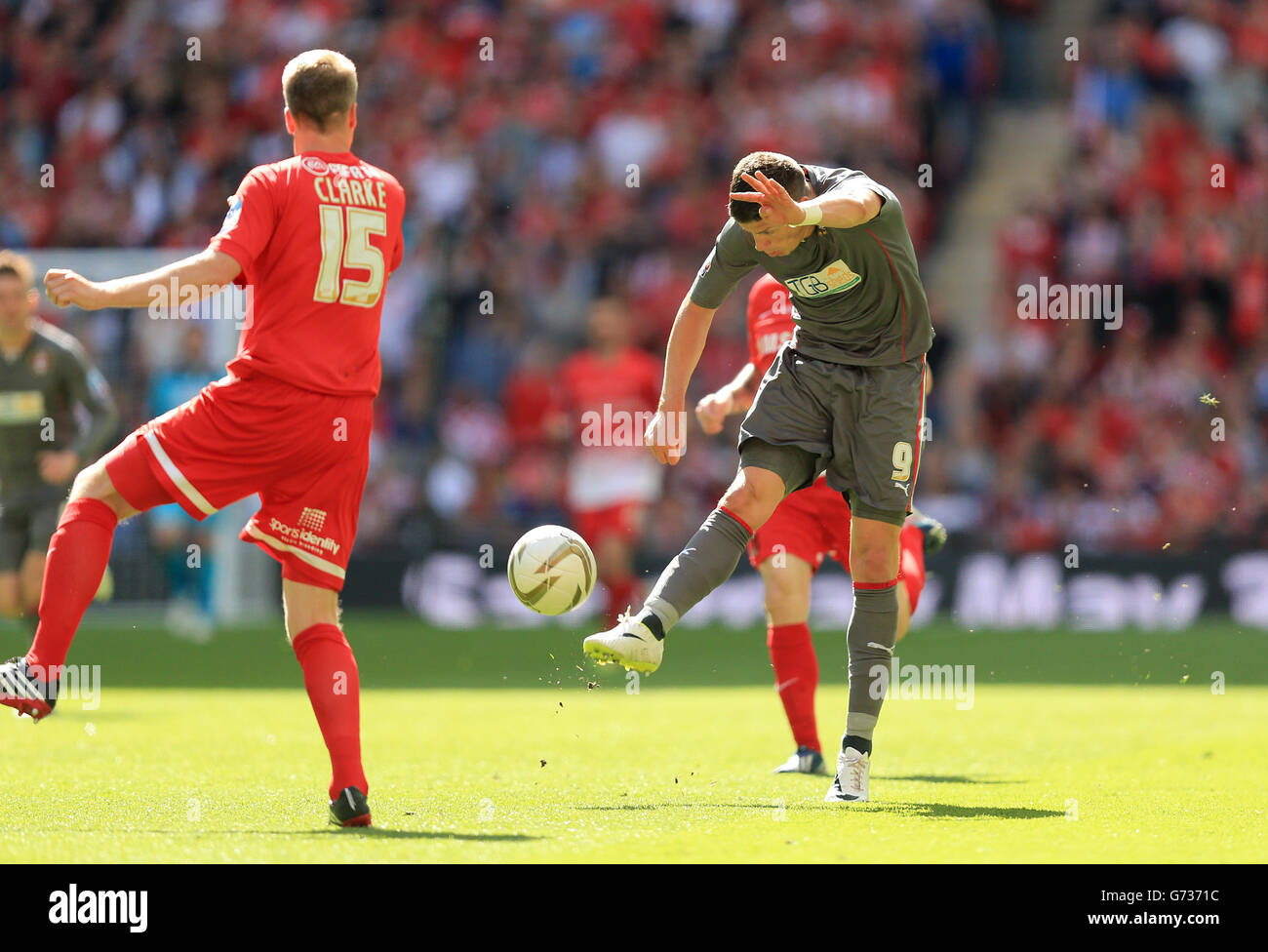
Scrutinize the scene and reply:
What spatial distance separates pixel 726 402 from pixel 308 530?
1.96m

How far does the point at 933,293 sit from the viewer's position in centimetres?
1909

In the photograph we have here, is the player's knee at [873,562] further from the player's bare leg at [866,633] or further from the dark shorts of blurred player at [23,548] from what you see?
the dark shorts of blurred player at [23,548]

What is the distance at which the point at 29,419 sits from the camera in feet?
33.9

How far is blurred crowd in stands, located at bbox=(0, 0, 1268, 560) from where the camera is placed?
16.7 meters

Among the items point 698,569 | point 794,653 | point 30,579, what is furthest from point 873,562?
point 30,579

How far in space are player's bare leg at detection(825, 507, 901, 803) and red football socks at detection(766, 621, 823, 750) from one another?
974mm

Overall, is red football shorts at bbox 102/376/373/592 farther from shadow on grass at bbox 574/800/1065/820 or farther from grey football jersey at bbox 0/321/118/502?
grey football jersey at bbox 0/321/118/502

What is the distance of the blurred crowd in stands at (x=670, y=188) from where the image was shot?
1673 cm

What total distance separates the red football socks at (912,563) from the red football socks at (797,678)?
51 centimetres

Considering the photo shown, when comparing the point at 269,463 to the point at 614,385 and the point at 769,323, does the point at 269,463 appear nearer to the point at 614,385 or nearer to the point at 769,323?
the point at 769,323

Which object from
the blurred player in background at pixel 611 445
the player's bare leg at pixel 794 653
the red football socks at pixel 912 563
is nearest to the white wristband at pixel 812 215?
the player's bare leg at pixel 794 653

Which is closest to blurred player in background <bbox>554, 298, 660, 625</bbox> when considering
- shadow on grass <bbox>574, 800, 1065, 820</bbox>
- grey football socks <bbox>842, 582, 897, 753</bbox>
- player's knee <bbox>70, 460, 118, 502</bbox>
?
grey football socks <bbox>842, 582, 897, 753</bbox>
